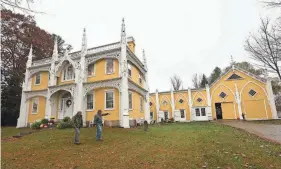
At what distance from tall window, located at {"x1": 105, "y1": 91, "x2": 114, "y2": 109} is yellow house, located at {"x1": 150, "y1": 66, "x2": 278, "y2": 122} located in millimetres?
15806

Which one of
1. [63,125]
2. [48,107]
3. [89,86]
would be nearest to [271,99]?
[89,86]

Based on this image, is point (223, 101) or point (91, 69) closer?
point (91, 69)

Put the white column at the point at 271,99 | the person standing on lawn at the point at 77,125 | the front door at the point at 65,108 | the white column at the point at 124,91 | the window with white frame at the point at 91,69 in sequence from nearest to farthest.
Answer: the person standing on lawn at the point at 77,125
the white column at the point at 124,91
the window with white frame at the point at 91,69
the front door at the point at 65,108
the white column at the point at 271,99

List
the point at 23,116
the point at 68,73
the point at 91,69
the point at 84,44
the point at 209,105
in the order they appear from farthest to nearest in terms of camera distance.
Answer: the point at 209,105, the point at 23,116, the point at 68,73, the point at 91,69, the point at 84,44

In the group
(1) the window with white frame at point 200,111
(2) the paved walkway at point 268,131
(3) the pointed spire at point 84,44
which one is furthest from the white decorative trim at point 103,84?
(1) the window with white frame at point 200,111

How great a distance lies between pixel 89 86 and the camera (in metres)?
18.0

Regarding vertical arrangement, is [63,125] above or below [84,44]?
below

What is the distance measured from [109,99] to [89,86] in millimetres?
2626

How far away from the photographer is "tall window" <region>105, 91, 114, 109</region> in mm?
17642

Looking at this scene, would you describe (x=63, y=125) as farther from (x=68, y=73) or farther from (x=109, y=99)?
(x=68, y=73)

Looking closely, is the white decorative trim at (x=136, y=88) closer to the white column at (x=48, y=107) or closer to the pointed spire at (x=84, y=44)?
the pointed spire at (x=84, y=44)

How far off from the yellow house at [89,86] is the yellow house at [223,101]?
999 centimetres

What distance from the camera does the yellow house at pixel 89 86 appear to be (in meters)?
17.1

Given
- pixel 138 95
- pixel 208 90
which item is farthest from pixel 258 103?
pixel 138 95
